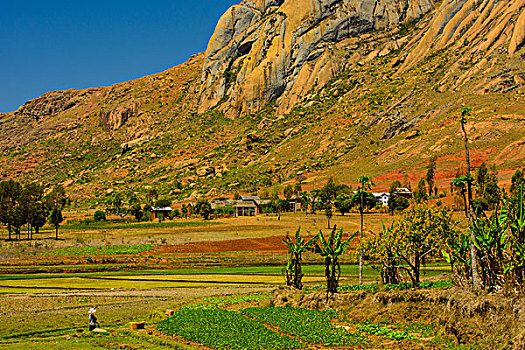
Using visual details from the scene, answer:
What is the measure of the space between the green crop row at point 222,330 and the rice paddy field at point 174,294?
0.06m

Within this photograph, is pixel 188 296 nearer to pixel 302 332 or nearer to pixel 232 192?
pixel 302 332

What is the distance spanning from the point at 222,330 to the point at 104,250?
2324 inches

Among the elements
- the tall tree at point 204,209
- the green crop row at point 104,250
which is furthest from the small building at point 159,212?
the green crop row at point 104,250

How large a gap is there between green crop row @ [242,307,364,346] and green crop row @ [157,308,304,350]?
45.0 inches

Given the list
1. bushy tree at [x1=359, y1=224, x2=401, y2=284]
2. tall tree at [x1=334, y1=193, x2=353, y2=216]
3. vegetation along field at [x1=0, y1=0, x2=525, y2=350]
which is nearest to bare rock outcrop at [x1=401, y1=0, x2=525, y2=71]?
vegetation along field at [x1=0, y1=0, x2=525, y2=350]

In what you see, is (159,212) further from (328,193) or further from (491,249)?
(491,249)

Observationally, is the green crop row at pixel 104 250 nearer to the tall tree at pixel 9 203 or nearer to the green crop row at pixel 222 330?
the tall tree at pixel 9 203

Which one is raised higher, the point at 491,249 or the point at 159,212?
the point at 159,212

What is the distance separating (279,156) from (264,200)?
41.9 m

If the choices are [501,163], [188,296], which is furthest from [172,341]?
[501,163]

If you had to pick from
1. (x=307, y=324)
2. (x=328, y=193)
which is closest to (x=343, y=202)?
(x=328, y=193)

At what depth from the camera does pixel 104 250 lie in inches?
3159

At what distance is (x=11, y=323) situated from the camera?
28766 millimetres

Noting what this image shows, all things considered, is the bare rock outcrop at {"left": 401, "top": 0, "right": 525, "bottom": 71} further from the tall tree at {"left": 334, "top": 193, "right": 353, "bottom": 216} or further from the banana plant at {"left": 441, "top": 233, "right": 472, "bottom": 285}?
the banana plant at {"left": 441, "top": 233, "right": 472, "bottom": 285}
